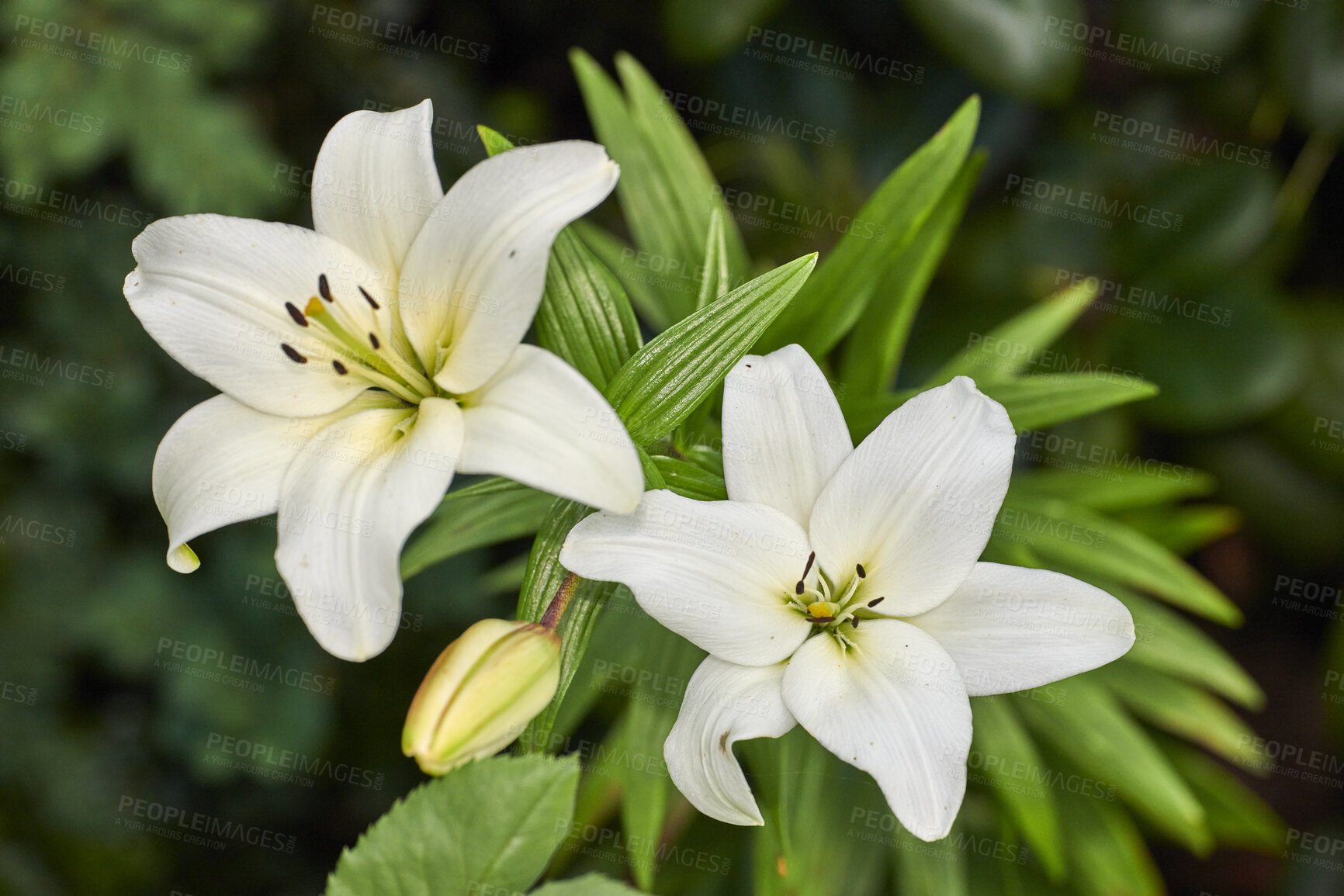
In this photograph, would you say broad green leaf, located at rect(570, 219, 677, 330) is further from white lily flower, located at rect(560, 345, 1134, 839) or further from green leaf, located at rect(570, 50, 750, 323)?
white lily flower, located at rect(560, 345, 1134, 839)

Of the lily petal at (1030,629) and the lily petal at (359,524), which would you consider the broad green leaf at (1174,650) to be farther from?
the lily petal at (359,524)

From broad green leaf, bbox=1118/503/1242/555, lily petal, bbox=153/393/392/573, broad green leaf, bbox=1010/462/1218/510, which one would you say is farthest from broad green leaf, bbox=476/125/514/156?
broad green leaf, bbox=1118/503/1242/555

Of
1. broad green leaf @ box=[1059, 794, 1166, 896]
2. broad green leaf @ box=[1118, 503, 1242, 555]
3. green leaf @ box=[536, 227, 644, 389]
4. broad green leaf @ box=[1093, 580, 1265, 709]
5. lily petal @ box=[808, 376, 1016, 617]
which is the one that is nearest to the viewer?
lily petal @ box=[808, 376, 1016, 617]

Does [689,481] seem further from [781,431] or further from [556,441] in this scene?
[556,441]

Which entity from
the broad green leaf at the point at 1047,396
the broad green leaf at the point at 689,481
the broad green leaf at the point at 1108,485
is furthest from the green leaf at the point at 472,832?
the broad green leaf at the point at 1108,485

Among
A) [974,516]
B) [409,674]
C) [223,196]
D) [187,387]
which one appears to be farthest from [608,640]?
[187,387]
